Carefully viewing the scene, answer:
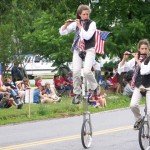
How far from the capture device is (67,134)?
1727 cm

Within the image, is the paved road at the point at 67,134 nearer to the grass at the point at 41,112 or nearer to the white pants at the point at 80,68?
the grass at the point at 41,112

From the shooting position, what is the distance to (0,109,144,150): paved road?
48.2ft

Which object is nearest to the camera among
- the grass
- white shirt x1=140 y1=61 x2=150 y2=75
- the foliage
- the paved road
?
white shirt x1=140 y1=61 x2=150 y2=75

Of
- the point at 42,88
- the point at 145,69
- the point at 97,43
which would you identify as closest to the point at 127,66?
the point at 145,69

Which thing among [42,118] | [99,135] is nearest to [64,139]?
[99,135]

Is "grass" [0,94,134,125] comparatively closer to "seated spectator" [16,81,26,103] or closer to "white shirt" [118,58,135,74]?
"seated spectator" [16,81,26,103]

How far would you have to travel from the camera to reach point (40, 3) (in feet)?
70.0

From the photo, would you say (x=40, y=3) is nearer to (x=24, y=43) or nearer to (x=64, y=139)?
(x=64, y=139)

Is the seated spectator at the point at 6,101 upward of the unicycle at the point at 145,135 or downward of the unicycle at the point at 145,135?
downward

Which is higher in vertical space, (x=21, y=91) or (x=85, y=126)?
(x=85, y=126)

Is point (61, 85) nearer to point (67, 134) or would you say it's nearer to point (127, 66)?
point (67, 134)

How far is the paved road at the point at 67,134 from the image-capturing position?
48.2ft

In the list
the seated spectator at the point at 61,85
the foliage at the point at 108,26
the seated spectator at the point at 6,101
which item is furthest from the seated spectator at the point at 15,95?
the foliage at the point at 108,26

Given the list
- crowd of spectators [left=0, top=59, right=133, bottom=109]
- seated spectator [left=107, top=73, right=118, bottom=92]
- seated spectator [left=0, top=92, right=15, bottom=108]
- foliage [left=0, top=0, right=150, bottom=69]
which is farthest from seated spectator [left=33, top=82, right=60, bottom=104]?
foliage [left=0, top=0, right=150, bottom=69]
